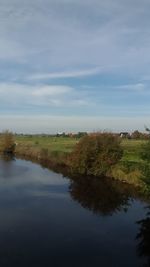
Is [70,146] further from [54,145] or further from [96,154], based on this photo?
[96,154]

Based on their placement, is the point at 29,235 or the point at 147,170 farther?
the point at 147,170

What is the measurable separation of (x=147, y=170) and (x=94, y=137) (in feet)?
84.6

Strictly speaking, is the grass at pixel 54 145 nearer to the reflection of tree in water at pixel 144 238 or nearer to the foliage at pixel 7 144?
the foliage at pixel 7 144

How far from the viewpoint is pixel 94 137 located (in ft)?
163

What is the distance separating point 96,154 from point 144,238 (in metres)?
26.5

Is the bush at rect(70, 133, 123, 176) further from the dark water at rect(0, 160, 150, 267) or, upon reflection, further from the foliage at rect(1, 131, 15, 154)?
the foliage at rect(1, 131, 15, 154)

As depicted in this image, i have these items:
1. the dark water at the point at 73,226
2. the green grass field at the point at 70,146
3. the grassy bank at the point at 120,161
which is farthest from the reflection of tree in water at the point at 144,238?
the green grass field at the point at 70,146

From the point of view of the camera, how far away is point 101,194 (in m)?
34.1

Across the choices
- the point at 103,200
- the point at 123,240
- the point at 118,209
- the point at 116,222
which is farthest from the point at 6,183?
the point at 123,240

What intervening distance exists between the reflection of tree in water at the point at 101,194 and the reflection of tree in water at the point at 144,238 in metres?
3.62

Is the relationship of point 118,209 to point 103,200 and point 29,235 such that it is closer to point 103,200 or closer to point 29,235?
point 103,200

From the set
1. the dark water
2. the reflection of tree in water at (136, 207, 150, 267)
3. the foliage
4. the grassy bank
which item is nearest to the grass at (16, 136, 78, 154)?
the grassy bank

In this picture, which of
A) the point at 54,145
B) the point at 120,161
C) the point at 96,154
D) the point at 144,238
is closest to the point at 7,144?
the point at 54,145

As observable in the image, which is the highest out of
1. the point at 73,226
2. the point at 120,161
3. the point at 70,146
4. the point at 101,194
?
the point at 70,146
